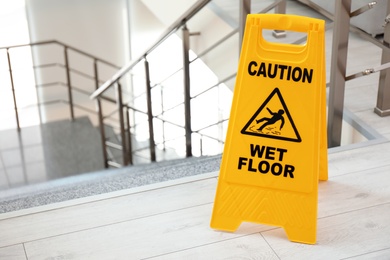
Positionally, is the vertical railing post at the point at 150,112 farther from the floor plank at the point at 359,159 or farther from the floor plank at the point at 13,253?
the floor plank at the point at 13,253

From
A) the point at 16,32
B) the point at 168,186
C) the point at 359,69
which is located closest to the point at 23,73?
the point at 16,32

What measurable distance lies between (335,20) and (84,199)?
1.02 m

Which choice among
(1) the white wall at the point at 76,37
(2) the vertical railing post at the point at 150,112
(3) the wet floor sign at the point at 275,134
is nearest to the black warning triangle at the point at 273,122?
(3) the wet floor sign at the point at 275,134

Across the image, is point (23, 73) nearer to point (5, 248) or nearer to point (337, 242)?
point (5, 248)

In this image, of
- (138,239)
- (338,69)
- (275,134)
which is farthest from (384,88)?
(138,239)

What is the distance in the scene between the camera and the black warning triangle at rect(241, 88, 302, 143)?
1.63 m

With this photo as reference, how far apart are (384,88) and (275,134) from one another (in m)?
0.81

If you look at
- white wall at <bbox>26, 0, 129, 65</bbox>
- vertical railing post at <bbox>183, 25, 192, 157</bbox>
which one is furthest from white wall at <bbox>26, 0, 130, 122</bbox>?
vertical railing post at <bbox>183, 25, 192, 157</bbox>

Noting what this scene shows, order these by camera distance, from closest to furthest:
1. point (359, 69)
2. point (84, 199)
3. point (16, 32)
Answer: point (84, 199) < point (359, 69) < point (16, 32)

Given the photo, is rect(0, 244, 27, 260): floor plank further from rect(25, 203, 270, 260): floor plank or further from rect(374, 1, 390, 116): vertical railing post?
rect(374, 1, 390, 116): vertical railing post

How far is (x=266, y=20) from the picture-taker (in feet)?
5.26

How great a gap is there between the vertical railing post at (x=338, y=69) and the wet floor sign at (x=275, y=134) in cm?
44

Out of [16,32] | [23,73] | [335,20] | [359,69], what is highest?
[335,20]

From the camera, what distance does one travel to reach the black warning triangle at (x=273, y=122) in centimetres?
163
